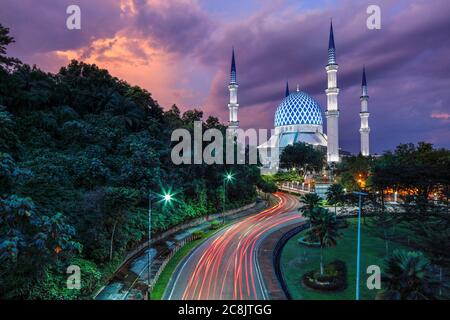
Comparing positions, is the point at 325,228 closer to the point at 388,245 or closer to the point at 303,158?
the point at 388,245

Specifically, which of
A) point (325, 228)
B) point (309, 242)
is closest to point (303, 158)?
point (309, 242)

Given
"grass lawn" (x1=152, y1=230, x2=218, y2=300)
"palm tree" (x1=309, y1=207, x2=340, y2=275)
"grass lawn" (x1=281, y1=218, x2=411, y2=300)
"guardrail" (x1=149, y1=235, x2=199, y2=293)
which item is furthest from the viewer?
"palm tree" (x1=309, y1=207, x2=340, y2=275)

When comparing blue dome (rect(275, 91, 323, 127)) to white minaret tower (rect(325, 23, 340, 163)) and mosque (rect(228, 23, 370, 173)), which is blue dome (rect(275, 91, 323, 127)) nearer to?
mosque (rect(228, 23, 370, 173))

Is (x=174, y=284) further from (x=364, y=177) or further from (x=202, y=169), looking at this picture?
(x=364, y=177)

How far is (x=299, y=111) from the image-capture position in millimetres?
110875

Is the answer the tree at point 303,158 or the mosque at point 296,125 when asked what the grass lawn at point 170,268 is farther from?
the mosque at point 296,125

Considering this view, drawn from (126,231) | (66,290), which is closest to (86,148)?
(126,231)

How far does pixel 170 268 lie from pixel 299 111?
94.1 m

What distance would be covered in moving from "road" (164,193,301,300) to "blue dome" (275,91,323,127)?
241 ft

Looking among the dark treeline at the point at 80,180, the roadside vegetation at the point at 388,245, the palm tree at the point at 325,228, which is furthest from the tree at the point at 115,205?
the palm tree at the point at 325,228

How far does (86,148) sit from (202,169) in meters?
17.8

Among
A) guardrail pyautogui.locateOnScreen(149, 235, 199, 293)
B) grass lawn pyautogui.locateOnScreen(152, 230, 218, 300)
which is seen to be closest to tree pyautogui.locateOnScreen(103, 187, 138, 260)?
guardrail pyautogui.locateOnScreen(149, 235, 199, 293)

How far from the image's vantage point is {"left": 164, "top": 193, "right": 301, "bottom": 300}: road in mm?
23297

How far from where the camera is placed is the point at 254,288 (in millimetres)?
24109
